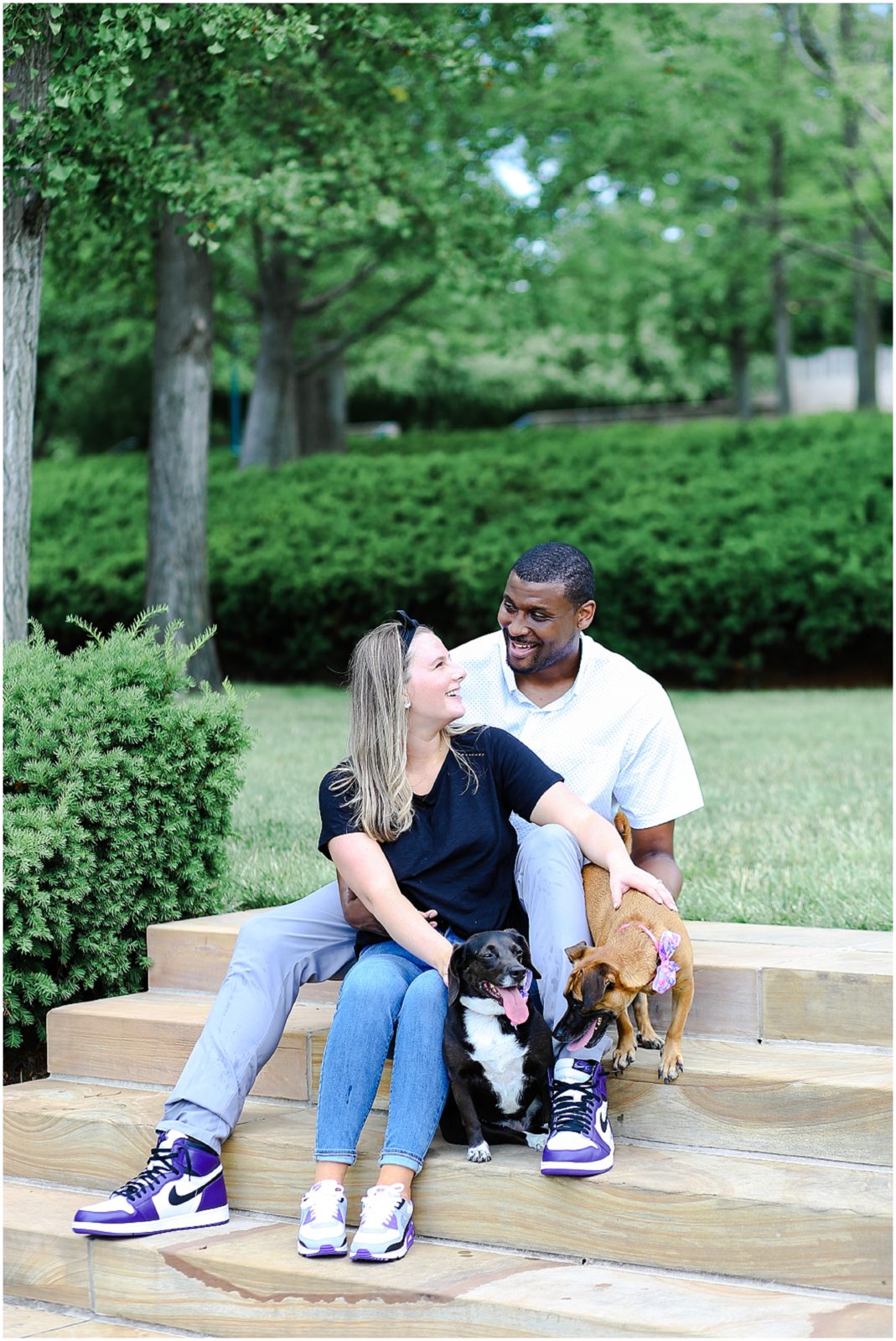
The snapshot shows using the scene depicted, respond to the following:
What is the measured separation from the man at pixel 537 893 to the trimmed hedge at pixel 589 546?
7203 mm

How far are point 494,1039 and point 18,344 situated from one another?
3528mm

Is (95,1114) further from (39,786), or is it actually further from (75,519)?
(75,519)

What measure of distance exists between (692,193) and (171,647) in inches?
667

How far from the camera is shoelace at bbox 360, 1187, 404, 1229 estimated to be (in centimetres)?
298

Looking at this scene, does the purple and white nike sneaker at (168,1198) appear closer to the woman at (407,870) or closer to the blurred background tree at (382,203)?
the woman at (407,870)

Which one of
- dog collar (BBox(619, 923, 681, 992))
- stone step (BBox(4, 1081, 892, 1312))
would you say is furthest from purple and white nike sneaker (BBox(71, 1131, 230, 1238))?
dog collar (BBox(619, 923, 681, 992))

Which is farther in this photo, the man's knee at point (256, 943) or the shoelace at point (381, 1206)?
the man's knee at point (256, 943)

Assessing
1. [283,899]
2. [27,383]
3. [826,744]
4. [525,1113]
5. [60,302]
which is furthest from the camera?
[60,302]

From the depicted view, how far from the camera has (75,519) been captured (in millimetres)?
13914

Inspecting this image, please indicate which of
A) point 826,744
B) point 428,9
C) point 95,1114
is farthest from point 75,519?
point 95,1114

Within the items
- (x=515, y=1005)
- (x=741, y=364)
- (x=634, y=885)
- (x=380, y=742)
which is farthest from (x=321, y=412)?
(x=515, y=1005)

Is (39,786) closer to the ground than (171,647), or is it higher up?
closer to the ground

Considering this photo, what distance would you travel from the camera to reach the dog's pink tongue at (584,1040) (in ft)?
10.3

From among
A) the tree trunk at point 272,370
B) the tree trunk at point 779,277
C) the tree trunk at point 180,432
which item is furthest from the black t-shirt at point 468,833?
the tree trunk at point 779,277
